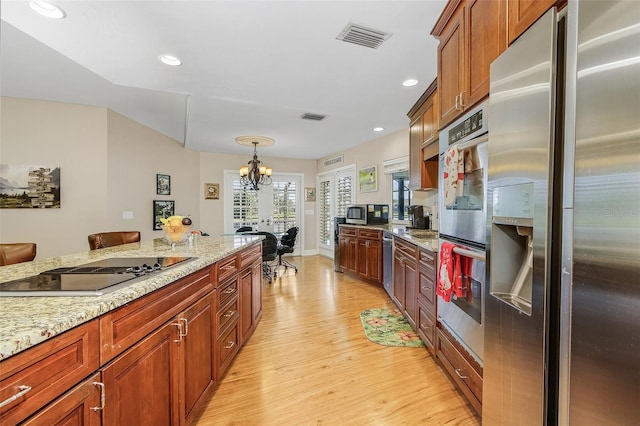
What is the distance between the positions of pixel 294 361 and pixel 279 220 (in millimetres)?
4952

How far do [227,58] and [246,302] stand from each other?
6.91 ft

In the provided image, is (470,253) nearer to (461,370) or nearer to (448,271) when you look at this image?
(448,271)

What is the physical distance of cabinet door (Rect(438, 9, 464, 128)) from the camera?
1.72m

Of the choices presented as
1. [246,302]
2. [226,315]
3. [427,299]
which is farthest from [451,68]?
[246,302]

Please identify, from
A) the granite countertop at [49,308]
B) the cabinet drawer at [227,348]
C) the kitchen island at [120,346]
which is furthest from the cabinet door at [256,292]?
the granite countertop at [49,308]

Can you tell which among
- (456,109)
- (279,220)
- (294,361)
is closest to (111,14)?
(456,109)

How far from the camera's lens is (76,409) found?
82cm

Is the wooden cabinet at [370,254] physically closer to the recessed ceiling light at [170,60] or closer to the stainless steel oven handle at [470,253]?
the stainless steel oven handle at [470,253]

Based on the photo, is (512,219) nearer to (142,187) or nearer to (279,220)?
(142,187)

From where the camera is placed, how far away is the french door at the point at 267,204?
6.64 m

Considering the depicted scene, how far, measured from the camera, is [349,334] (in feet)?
8.93

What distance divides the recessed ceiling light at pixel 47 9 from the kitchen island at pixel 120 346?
1.59 meters

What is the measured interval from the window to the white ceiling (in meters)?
1.02

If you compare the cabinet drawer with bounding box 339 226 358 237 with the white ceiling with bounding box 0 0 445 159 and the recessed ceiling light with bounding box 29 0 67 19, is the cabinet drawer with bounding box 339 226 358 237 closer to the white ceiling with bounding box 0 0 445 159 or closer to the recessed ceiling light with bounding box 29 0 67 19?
the white ceiling with bounding box 0 0 445 159
